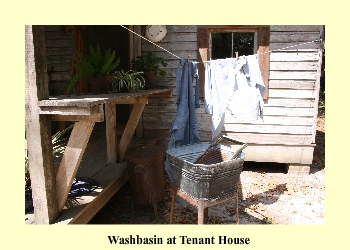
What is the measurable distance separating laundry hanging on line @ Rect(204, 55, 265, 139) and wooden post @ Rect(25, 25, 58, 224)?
2.17 meters

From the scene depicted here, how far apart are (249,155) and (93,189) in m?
3.59

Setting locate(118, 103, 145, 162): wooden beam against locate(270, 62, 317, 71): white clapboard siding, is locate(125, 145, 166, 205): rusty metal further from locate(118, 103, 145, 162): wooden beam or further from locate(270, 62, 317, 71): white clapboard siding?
locate(270, 62, 317, 71): white clapboard siding

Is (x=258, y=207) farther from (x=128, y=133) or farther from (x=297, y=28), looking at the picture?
(x=297, y=28)

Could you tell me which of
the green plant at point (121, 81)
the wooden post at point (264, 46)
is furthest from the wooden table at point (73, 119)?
the wooden post at point (264, 46)

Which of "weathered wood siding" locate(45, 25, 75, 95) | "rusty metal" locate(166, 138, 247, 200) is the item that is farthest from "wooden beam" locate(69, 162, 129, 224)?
"weathered wood siding" locate(45, 25, 75, 95)

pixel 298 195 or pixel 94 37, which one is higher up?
pixel 94 37

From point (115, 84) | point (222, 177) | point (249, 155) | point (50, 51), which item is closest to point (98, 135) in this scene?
point (50, 51)

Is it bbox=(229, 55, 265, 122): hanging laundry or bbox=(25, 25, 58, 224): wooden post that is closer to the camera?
bbox=(25, 25, 58, 224): wooden post

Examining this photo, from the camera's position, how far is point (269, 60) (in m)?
5.65

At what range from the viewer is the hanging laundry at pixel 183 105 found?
14.2ft

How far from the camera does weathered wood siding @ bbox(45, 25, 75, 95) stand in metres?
6.30

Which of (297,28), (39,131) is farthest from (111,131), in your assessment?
(297,28)

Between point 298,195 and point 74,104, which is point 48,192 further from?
point 298,195

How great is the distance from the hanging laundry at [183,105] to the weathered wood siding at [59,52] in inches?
124
